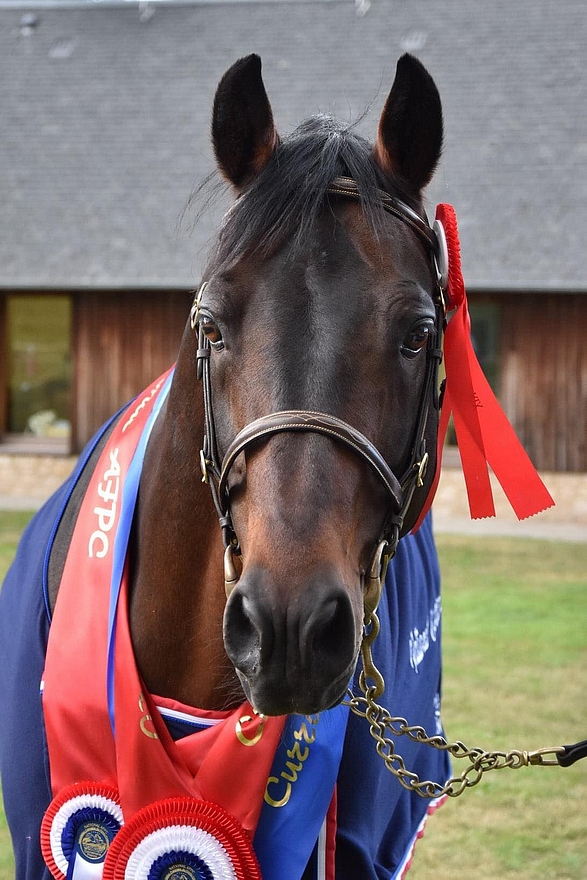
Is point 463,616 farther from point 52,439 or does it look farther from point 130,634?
point 52,439

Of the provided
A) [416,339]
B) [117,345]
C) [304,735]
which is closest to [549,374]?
[117,345]

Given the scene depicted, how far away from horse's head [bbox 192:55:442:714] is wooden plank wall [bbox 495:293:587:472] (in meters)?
Answer: 11.7

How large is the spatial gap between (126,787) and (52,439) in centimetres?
1334

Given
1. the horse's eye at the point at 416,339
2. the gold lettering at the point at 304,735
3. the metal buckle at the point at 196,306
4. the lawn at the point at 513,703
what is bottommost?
the lawn at the point at 513,703

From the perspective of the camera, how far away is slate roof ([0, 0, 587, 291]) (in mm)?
13977

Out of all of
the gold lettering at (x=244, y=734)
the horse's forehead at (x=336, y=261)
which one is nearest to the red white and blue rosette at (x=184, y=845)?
the gold lettering at (x=244, y=734)

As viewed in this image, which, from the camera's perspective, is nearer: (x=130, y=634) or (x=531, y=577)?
(x=130, y=634)

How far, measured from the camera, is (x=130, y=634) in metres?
2.15

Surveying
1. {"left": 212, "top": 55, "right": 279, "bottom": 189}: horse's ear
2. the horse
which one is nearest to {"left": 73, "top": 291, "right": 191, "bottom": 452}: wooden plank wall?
the horse

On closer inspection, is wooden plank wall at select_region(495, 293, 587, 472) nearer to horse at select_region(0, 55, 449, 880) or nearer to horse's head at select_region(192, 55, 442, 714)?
horse at select_region(0, 55, 449, 880)

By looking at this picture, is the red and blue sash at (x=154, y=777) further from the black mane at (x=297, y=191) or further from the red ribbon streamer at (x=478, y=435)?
the black mane at (x=297, y=191)

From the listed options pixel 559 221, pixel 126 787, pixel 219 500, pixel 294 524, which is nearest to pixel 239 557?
pixel 219 500

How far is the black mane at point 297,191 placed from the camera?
5.83 ft

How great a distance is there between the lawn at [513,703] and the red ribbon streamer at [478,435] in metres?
2.23
